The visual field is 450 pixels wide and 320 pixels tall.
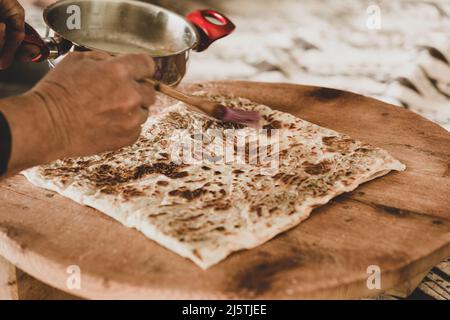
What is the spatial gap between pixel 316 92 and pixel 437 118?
6.21 feet

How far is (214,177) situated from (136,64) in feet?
1.49

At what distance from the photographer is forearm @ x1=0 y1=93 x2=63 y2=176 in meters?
1.42

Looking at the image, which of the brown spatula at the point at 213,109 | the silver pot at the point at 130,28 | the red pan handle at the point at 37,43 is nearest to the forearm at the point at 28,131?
the brown spatula at the point at 213,109

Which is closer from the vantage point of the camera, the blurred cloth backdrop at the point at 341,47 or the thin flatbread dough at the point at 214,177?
the thin flatbread dough at the point at 214,177

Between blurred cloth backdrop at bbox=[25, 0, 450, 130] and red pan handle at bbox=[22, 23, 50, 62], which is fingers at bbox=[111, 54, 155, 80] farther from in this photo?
blurred cloth backdrop at bbox=[25, 0, 450, 130]

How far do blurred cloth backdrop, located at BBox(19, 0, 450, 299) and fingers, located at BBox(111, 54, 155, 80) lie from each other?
9.04ft

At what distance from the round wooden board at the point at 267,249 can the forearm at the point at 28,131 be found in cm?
21

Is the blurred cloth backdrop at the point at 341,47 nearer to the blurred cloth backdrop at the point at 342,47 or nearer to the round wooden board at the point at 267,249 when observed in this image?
the blurred cloth backdrop at the point at 342,47

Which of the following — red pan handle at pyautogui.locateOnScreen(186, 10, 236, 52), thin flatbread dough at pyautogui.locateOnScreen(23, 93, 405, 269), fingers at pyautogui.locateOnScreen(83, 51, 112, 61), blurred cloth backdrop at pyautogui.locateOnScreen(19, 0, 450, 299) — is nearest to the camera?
thin flatbread dough at pyautogui.locateOnScreen(23, 93, 405, 269)

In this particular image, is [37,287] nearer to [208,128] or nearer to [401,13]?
[208,128]

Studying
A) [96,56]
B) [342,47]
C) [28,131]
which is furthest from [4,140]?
[342,47]

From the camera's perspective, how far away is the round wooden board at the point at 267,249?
1.36 m

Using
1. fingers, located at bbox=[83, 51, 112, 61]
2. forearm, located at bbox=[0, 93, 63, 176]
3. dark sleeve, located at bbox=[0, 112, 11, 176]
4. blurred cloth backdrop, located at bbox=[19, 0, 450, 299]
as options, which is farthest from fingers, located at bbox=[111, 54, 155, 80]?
blurred cloth backdrop, located at bbox=[19, 0, 450, 299]

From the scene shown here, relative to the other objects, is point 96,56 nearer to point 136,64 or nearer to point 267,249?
point 136,64
